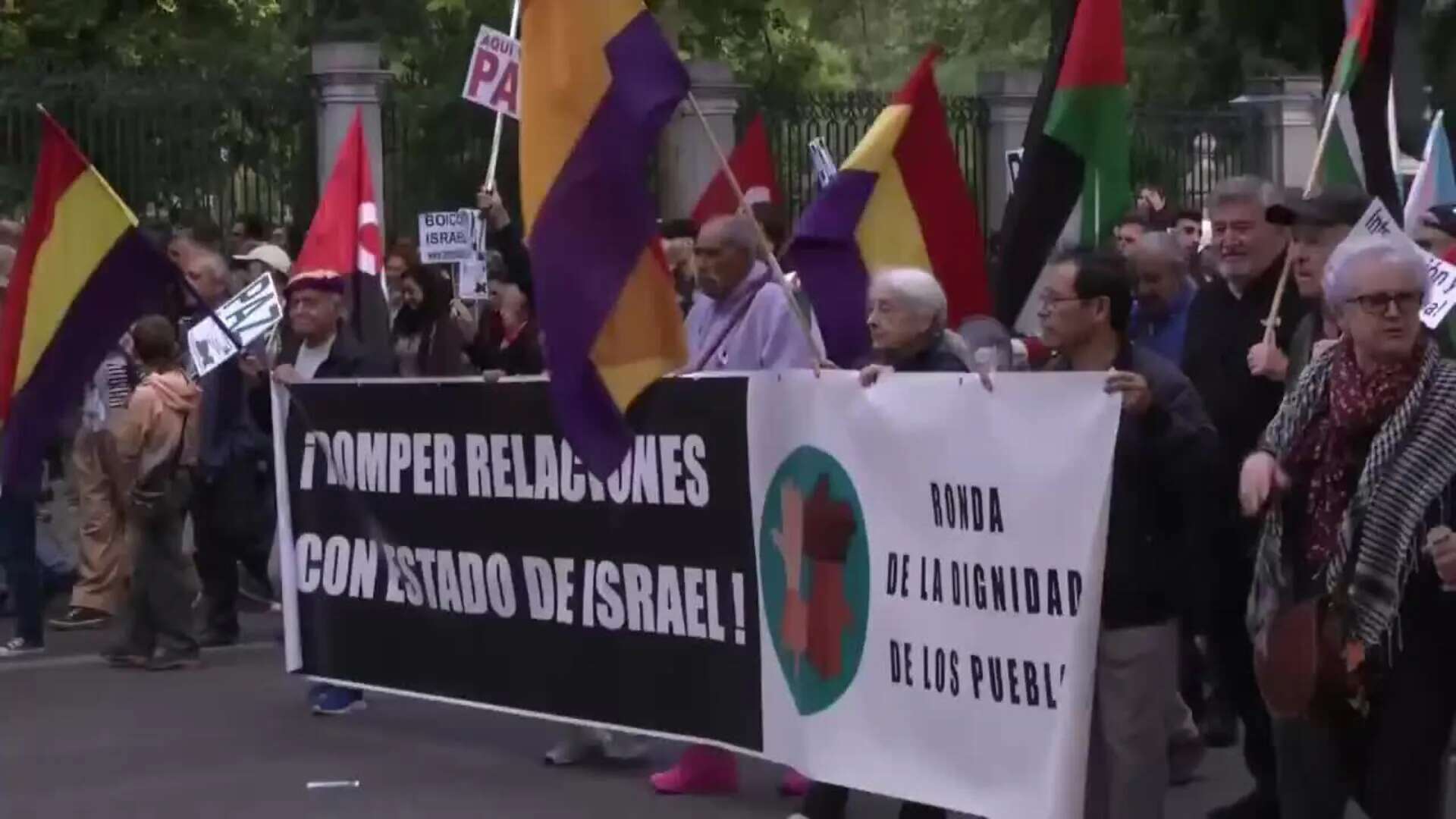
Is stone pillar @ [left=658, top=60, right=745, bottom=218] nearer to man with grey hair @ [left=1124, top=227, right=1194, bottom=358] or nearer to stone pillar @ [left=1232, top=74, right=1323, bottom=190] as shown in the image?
stone pillar @ [left=1232, top=74, right=1323, bottom=190]

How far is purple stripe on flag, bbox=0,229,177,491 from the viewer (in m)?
9.95

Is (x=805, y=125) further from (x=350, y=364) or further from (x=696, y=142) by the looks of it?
(x=350, y=364)

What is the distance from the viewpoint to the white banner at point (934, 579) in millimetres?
7055

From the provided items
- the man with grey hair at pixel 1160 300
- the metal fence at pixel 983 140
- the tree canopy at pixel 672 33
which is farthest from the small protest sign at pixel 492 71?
the tree canopy at pixel 672 33

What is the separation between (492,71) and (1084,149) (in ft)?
18.4

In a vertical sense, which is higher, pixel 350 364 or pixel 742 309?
pixel 742 309

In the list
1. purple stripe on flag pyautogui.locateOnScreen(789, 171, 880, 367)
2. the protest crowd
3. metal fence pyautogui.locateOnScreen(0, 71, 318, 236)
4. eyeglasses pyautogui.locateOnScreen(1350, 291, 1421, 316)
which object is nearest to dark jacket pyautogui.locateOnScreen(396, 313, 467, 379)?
the protest crowd

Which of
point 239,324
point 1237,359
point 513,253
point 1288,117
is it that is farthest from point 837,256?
point 1288,117

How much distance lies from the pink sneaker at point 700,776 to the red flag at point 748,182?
3700 millimetres

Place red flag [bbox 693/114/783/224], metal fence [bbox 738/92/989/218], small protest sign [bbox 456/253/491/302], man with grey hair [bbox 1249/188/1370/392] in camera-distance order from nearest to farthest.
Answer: man with grey hair [bbox 1249/188/1370/392] → red flag [bbox 693/114/783/224] → small protest sign [bbox 456/253/491/302] → metal fence [bbox 738/92/989/218]

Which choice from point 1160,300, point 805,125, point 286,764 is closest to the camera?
point 286,764

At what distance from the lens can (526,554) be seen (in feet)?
31.6

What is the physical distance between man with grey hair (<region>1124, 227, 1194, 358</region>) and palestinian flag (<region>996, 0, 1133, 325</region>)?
1738 millimetres

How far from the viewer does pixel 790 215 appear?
21.0 meters
